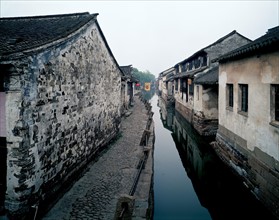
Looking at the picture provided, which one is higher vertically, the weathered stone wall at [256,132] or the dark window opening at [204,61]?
the dark window opening at [204,61]

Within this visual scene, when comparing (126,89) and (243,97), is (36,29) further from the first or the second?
(126,89)

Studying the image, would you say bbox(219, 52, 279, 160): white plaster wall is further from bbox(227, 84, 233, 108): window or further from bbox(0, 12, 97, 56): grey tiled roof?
bbox(0, 12, 97, 56): grey tiled roof

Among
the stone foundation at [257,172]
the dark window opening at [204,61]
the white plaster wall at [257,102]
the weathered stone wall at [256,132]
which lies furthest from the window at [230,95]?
the dark window opening at [204,61]

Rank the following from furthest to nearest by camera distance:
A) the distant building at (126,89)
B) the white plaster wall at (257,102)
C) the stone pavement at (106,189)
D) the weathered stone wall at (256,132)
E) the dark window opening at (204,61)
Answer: the distant building at (126,89)
the dark window opening at (204,61)
the white plaster wall at (257,102)
the weathered stone wall at (256,132)
the stone pavement at (106,189)

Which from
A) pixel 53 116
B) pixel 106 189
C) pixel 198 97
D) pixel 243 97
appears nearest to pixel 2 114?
pixel 53 116

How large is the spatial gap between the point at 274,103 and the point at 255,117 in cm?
118

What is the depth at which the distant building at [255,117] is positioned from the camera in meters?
6.34

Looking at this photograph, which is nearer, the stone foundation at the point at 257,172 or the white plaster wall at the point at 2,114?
the white plaster wall at the point at 2,114

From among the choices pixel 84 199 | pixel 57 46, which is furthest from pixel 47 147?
pixel 57 46

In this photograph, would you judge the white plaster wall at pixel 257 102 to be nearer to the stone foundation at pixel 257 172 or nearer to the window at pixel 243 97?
the window at pixel 243 97

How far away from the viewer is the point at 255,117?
763 centimetres

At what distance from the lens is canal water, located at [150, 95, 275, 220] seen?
6961 mm

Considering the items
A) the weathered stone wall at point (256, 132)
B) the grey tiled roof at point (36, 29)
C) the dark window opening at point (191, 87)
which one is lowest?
the weathered stone wall at point (256, 132)

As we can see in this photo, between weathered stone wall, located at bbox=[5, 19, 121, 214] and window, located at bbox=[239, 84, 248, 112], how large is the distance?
225 inches
